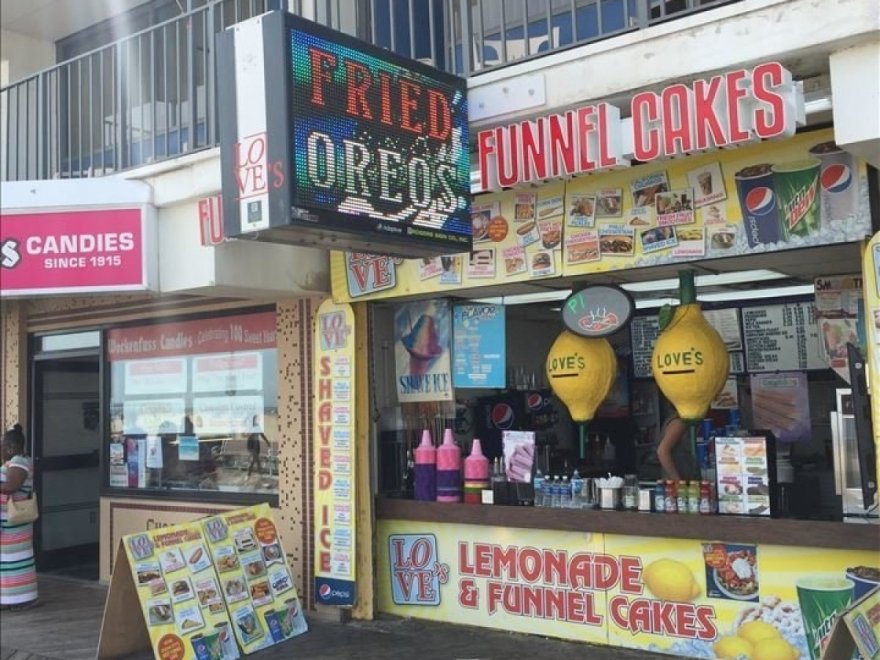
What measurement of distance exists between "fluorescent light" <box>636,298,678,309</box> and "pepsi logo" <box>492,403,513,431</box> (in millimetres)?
1417

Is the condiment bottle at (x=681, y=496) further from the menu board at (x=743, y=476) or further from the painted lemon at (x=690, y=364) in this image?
the painted lemon at (x=690, y=364)

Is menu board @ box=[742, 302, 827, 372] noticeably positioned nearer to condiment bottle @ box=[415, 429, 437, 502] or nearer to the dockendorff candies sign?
condiment bottle @ box=[415, 429, 437, 502]

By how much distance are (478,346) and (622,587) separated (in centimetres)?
208

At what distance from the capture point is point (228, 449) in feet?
27.0

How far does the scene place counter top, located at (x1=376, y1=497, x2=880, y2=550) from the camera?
5.13 m

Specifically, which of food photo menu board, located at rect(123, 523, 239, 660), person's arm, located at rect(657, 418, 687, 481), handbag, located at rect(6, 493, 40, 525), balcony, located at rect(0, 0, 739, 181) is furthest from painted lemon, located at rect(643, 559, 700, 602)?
handbag, located at rect(6, 493, 40, 525)

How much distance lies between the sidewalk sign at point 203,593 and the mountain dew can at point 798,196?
4.35 m

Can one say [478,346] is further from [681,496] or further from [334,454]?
[681,496]

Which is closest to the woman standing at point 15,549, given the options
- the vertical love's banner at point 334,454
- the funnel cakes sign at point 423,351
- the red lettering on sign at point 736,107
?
the vertical love's banner at point 334,454

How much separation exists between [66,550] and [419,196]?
728cm

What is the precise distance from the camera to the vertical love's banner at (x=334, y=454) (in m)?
7.02

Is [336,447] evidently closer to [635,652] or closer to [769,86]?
[635,652]

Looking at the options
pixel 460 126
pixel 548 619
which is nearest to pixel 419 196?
pixel 460 126

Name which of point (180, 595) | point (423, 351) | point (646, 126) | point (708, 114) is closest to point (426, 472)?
point (423, 351)
